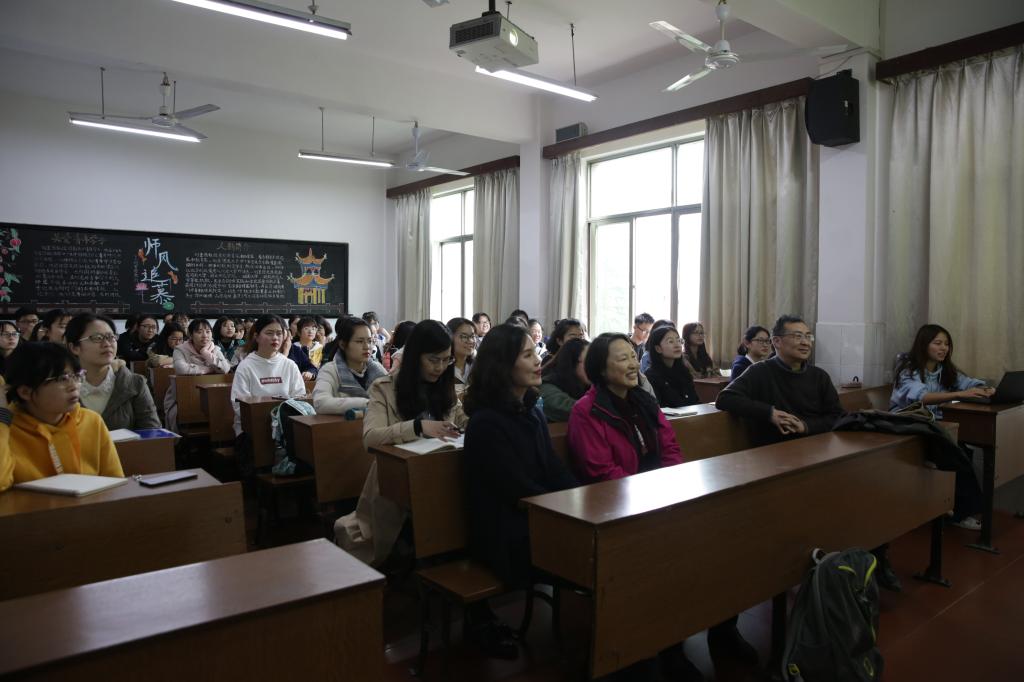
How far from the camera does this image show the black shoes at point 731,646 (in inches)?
90.4

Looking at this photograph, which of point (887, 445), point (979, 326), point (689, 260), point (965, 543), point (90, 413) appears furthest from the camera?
point (689, 260)

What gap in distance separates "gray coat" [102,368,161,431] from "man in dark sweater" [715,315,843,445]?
2706 mm

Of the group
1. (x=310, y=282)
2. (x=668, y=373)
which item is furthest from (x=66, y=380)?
(x=310, y=282)

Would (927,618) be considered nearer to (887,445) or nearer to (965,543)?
Result: (887,445)

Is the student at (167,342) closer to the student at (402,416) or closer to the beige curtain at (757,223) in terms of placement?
the student at (402,416)

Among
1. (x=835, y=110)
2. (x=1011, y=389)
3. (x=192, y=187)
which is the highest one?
(x=192, y=187)

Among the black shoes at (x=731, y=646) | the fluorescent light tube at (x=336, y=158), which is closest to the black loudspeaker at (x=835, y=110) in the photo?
the black shoes at (x=731, y=646)

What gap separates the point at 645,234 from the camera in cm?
707

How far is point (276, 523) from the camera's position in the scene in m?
3.64

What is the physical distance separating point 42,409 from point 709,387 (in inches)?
176

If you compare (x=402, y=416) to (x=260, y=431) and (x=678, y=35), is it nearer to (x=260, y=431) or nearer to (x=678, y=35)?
(x=260, y=431)

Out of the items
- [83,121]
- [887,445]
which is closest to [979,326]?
[887,445]

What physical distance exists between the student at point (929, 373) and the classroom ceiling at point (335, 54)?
309cm

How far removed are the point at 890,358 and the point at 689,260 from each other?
219 centimetres
